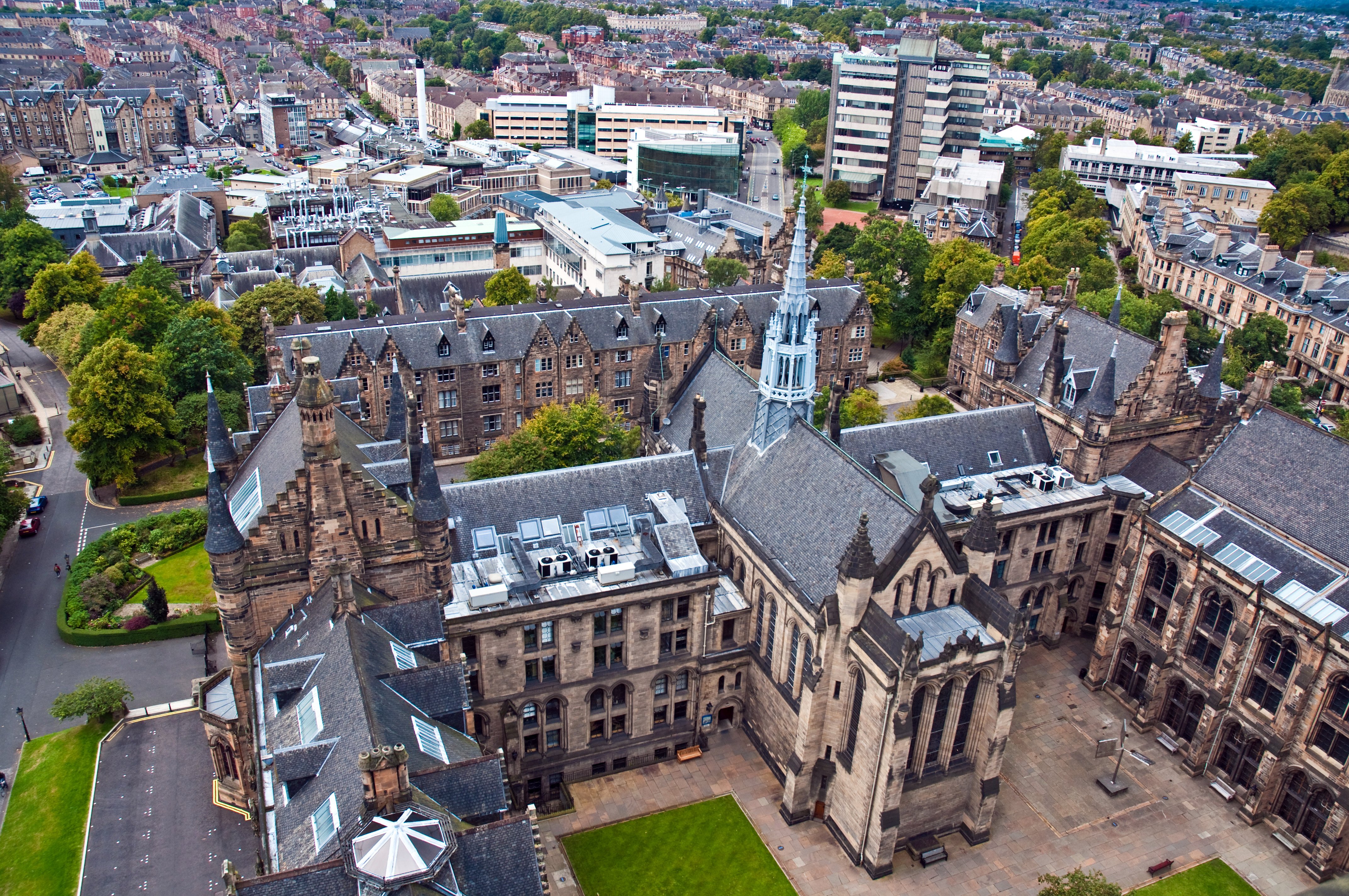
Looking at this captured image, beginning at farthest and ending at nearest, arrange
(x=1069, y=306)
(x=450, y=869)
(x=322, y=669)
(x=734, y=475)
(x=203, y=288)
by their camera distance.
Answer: (x=203, y=288) → (x=1069, y=306) → (x=734, y=475) → (x=322, y=669) → (x=450, y=869)

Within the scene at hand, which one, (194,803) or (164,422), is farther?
(164,422)

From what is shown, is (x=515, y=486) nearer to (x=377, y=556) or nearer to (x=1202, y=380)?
(x=377, y=556)

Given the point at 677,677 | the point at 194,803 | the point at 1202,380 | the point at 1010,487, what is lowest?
the point at 194,803

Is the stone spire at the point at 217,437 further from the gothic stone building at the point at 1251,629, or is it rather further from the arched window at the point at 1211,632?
the arched window at the point at 1211,632

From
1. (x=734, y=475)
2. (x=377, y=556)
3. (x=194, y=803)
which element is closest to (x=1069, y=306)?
(x=734, y=475)

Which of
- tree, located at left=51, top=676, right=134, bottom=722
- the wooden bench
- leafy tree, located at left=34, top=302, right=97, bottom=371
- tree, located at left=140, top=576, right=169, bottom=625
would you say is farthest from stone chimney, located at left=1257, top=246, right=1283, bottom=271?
leafy tree, located at left=34, top=302, right=97, bottom=371

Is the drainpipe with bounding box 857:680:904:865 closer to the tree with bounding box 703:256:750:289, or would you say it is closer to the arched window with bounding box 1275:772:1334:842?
the arched window with bounding box 1275:772:1334:842
